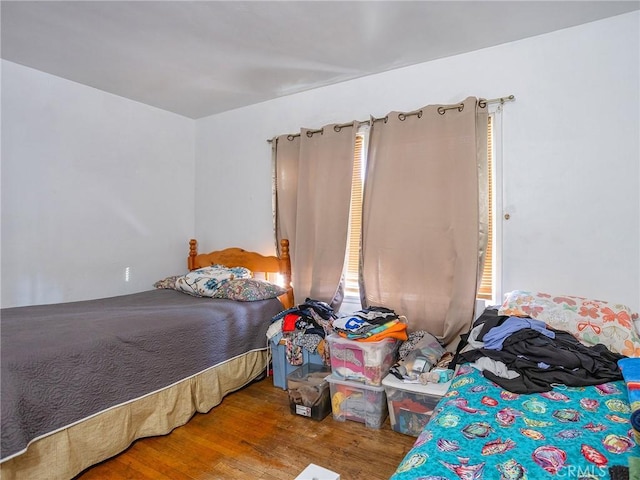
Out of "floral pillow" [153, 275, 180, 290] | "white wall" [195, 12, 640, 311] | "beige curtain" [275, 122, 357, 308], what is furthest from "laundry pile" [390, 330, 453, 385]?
"floral pillow" [153, 275, 180, 290]

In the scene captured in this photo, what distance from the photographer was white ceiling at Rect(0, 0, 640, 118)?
2.06 meters

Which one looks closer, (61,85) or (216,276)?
(61,85)

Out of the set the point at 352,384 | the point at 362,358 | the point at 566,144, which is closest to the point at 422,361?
the point at 362,358

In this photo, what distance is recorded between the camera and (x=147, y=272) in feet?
11.9

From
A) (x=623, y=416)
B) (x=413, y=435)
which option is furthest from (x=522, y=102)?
(x=413, y=435)

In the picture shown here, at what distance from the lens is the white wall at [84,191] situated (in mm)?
2711

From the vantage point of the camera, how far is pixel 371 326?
2365 millimetres

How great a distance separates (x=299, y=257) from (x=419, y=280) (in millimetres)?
1106

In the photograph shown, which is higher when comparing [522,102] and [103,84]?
[103,84]

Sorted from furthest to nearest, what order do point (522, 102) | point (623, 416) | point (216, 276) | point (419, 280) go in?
point (216, 276), point (419, 280), point (522, 102), point (623, 416)

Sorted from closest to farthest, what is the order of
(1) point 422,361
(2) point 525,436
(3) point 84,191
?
1. (2) point 525,436
2. (1) point 422,361
3. (3) point 84,191

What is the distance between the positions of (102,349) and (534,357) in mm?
2276

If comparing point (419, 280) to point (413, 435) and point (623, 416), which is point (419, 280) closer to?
point (413, 435)

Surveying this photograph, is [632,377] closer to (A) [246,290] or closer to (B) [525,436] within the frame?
(B) [525,436]
